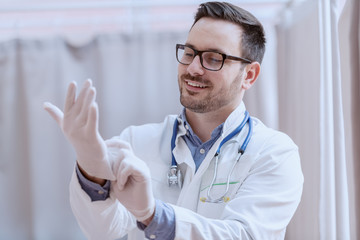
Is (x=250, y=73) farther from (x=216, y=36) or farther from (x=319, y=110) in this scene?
(x=319, y=110)

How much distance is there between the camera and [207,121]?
1344mm

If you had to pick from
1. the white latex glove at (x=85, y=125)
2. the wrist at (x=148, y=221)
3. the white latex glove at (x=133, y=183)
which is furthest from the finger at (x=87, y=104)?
the wrist at (x=148, y=221)

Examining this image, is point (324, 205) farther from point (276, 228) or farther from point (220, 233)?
point (220, 233)

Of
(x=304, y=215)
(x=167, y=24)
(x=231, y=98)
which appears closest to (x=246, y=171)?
(x=231, y=98)

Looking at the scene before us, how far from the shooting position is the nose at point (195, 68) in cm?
124

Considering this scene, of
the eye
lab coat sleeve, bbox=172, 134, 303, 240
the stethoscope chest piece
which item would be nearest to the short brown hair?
the eye

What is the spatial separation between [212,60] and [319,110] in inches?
20.4

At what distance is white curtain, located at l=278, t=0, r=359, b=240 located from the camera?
1.38 meters

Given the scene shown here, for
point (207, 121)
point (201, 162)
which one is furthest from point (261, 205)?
point (207, 121)

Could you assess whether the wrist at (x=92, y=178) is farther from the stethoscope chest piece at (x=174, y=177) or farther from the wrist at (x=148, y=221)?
the stethoscope chest piece at (x=174, y=177)

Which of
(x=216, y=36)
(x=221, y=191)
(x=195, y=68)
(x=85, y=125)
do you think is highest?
(x=216, y=36)

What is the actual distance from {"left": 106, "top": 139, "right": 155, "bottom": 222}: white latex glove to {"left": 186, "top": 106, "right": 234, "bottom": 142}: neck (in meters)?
0.49

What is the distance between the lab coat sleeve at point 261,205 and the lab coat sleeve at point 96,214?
0.18 metres

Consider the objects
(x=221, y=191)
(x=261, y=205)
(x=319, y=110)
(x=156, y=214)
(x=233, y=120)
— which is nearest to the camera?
(x=156, y=214)
